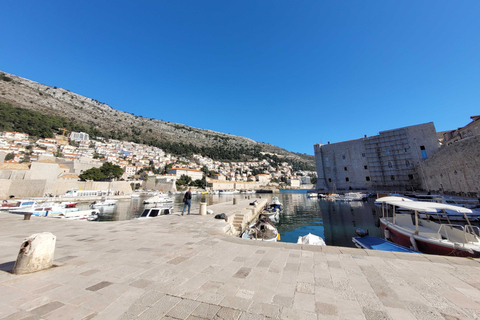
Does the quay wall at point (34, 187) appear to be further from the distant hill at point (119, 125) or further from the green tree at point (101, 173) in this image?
the distant hill at point (119, 125)

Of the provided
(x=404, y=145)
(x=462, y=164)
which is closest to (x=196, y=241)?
(x=462, y=164)

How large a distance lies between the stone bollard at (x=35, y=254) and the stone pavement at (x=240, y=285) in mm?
154

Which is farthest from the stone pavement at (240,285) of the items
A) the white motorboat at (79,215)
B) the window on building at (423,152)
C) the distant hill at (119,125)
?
the distant hill at (119,125)

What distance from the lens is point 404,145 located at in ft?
117

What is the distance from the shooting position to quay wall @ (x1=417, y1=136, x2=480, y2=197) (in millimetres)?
15273

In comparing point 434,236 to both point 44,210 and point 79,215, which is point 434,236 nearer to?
point 79,215

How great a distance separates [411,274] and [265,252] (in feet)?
8.49

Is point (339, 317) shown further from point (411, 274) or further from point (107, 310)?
point (107, 310)

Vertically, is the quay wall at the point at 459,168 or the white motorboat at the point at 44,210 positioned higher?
the quay wall at the point at 459,168

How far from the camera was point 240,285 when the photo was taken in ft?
8.73

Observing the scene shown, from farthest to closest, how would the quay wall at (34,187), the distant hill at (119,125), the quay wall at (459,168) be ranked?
the distant hill at (119,125), the quay wall at (34,187), the quay wall at (459,168)

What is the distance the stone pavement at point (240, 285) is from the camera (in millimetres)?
2012

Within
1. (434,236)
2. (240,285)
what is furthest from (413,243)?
(240,285)

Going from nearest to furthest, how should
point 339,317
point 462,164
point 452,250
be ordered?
1. point 339,317
2. point 452,250
3. point 462,164
